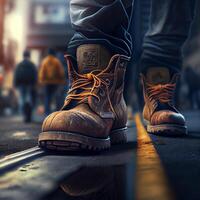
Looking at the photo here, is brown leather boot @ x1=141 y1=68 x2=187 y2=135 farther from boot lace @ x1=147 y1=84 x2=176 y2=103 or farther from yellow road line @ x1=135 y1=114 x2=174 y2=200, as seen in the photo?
yellow road line @ x1=135 y1=114 x2=174 y2=200

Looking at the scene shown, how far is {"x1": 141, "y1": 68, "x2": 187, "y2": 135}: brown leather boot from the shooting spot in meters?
1.67

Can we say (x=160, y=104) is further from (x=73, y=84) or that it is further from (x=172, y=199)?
(x=172, y=199)

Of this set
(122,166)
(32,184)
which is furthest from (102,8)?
(32,184)

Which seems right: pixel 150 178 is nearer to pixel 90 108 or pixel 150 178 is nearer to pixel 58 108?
pixel 90 108

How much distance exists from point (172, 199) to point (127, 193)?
3.6 inches

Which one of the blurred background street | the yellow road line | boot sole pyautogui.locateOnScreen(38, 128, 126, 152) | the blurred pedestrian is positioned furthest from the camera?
the blurred pedestrian

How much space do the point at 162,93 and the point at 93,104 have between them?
68cm

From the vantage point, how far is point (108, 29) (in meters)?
1.30

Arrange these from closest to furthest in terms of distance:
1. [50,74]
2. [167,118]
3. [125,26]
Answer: [125,26] → [167,118] → [50,74]

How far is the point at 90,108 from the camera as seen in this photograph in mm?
1212

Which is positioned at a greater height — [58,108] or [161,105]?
[161,105]

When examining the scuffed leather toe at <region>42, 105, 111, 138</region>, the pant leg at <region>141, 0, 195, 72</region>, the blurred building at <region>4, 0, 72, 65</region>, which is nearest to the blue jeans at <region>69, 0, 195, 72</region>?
the pant leg at <region>141, 0, 195, 72</region>

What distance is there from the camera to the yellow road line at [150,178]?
25.5 inches

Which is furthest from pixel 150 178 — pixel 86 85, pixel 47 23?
pixel 47 23
